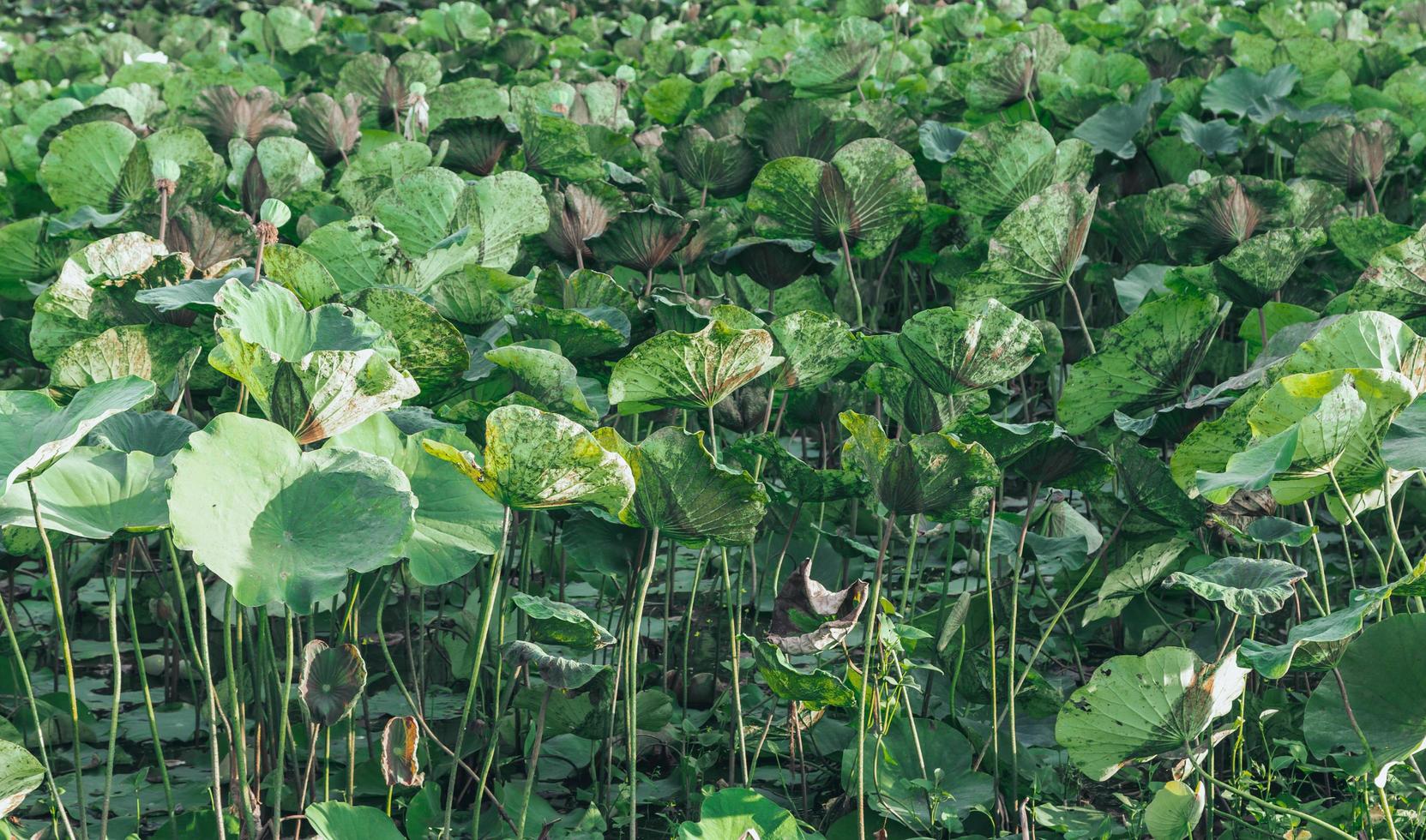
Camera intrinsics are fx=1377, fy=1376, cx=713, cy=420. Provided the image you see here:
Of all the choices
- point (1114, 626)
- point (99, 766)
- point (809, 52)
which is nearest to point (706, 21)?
point (809, 52)

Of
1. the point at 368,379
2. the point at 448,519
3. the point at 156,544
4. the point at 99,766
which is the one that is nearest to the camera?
the point at 368,379

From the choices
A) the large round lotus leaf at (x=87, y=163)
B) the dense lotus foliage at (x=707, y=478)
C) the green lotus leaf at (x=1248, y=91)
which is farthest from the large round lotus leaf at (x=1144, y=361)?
the large round lotus leaf at (x=87, y=163)

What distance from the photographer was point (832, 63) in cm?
291

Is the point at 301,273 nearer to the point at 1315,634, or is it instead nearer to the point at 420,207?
the point at 420,207

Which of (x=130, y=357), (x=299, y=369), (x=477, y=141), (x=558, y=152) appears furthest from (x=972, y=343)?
(x=477, y=141)

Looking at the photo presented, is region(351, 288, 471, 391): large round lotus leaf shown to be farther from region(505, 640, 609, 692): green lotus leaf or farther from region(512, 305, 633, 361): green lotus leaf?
region(505, 640, 609, 692): green lotus leaf

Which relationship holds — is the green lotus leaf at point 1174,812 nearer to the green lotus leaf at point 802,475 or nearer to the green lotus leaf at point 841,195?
the green lotus leaf at point 802,475

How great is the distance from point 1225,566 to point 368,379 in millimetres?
820

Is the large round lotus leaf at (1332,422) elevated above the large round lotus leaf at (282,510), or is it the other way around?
the large round lotus leaf at (1332,422)

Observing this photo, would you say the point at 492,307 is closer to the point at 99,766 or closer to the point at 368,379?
the point at 368,379

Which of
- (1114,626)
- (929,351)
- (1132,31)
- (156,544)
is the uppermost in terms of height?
(929,351)

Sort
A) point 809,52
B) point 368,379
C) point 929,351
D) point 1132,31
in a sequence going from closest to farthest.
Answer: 1. point 368,379
2. point 929,351
3. point 809,52
4. point 1132,31

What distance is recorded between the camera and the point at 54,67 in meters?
4.14

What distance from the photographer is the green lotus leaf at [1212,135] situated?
2.58 meters
